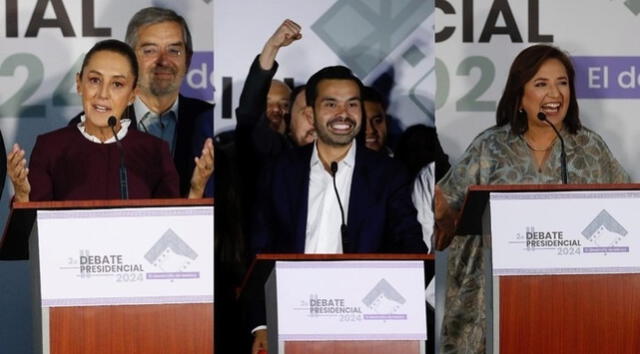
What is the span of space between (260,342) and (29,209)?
173 cm

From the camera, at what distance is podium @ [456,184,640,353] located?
464cm

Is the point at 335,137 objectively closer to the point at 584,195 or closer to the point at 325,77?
the point at 325,77

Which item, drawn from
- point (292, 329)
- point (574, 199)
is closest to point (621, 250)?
point (574, 199)

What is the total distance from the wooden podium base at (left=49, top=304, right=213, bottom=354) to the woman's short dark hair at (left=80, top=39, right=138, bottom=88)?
1.72 m

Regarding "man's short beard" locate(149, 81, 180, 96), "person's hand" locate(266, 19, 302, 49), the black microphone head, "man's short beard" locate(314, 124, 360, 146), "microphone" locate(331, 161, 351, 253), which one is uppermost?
"person's hand" locate(266, 19, 302, 49)

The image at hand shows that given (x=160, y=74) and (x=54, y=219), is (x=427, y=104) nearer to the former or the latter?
(x=160, y=74)

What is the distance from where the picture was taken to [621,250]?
15.8 feet

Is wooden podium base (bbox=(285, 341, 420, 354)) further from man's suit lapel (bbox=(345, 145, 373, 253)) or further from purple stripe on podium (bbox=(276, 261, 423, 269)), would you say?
man's suit lapel (bbox=(345, 145, 373, 253))

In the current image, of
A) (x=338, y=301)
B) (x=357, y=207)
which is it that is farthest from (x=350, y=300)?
(x=357, y=207)

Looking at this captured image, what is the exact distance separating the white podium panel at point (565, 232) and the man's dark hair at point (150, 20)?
2.13 m

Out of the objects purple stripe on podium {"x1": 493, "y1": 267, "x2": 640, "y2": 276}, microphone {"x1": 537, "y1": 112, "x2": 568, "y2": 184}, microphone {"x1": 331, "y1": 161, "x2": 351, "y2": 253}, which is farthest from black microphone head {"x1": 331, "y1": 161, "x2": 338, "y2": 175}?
purple stripe on podium {"x1": 493, "y1": 267, "x2": 640, "y2": 276}

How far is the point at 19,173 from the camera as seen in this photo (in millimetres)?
5902

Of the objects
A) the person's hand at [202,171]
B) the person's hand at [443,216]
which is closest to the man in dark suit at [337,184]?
the person's hand at [443,216]

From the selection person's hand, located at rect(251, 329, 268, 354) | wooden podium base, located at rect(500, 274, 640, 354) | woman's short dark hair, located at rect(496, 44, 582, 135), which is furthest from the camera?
woman's short dark hair, located at rect(496, 44, 582, 135)
